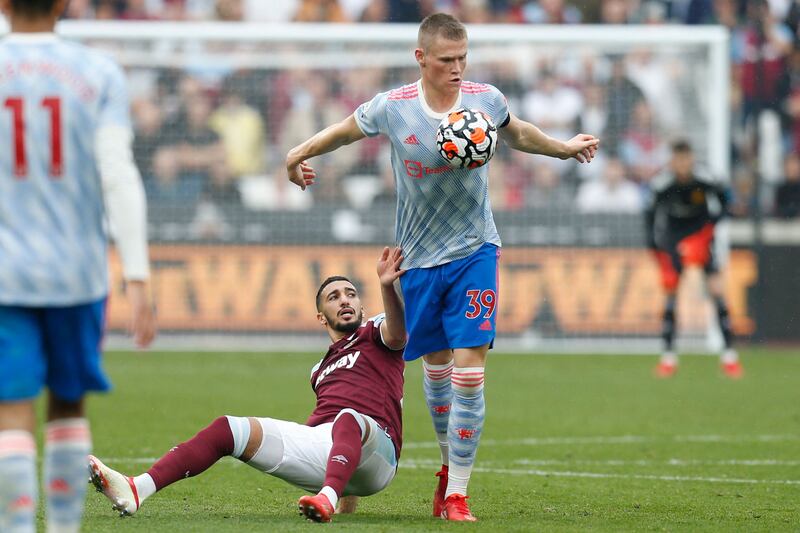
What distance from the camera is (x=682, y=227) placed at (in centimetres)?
1736

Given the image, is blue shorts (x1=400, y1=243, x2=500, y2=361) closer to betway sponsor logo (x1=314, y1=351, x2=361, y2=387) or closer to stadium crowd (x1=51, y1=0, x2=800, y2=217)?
betway sponsor logo (x1=314, y1=351, x2=361, y2=387)

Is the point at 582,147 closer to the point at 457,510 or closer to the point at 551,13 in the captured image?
the point at 457,510

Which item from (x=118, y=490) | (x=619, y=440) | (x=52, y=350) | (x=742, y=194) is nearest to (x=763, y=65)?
(x=742, y=194)

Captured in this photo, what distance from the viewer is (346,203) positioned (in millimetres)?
20031

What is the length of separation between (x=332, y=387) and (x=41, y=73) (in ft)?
9.61

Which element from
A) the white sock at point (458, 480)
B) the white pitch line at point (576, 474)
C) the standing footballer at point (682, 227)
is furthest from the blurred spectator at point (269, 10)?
the white sock at point (458, 480)

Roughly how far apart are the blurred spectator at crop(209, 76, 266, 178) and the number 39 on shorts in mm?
13608

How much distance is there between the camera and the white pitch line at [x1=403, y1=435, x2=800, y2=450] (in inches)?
420

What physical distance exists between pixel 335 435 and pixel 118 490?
104 cm

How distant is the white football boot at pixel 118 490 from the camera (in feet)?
21.4

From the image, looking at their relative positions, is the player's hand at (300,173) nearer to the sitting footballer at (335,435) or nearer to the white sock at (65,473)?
the sitting footballer at (335,435)

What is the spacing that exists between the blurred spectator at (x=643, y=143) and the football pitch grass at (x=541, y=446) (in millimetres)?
3360

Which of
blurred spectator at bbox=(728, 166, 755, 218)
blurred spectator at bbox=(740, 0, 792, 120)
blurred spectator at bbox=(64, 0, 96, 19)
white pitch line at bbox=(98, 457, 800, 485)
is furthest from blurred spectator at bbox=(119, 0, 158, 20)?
white pitch line at bbox=(98, 457, 800, 485)

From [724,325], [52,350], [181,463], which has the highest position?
[52,350]
